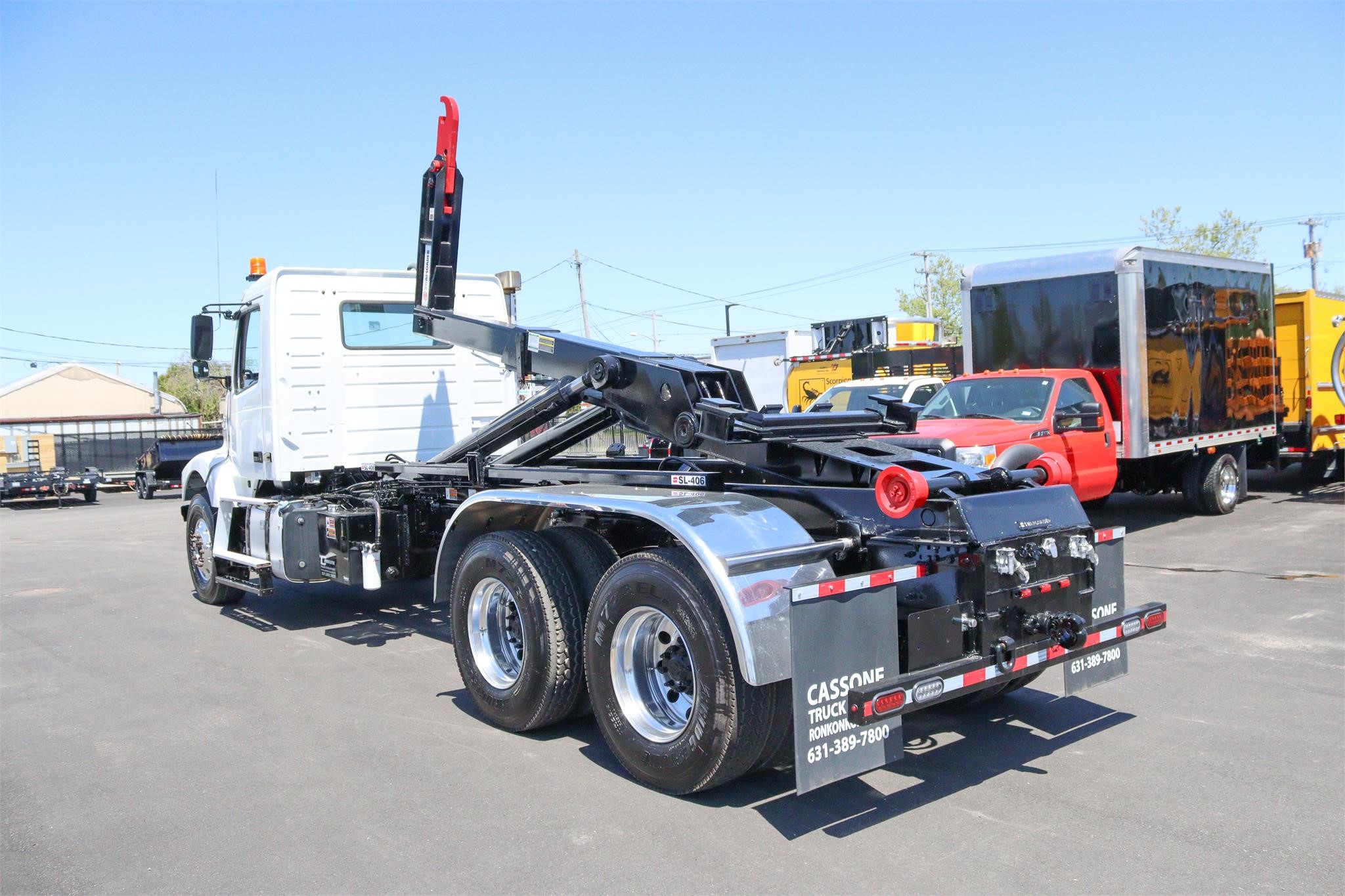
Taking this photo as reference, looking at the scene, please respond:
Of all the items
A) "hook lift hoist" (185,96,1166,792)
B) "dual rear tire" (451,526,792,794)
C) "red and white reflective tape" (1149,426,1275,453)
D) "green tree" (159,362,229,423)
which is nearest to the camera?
"hook lift hoist" (185,96,1166,792)

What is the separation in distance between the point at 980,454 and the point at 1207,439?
15.2ft

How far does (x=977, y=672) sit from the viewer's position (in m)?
4.37

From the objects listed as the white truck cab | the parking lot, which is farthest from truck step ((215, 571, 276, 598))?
the white truck cab

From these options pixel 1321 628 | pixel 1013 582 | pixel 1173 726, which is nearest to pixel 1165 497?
pixel 1321 628

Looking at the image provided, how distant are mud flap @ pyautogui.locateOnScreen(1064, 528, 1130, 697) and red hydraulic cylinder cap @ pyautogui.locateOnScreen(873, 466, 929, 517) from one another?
1200 mm

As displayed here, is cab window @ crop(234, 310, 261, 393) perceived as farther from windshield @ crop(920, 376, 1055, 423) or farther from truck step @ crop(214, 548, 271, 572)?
windshield @ crop(920, 376, 1055, 423)

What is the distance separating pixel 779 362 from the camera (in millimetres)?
24188

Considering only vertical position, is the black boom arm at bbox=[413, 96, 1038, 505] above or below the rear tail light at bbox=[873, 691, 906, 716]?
above

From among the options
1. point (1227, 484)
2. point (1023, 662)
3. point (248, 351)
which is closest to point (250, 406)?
point (248, 351)

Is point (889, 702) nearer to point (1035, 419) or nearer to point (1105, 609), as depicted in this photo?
point (1105, 609)

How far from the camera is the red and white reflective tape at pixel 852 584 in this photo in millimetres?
3992

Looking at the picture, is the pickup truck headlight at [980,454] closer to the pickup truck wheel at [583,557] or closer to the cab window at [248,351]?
the pickup truck wheel at [583,557]

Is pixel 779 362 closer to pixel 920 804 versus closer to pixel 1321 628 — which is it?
pixel 1321 628

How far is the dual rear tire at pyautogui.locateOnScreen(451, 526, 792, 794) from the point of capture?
14.1ft
